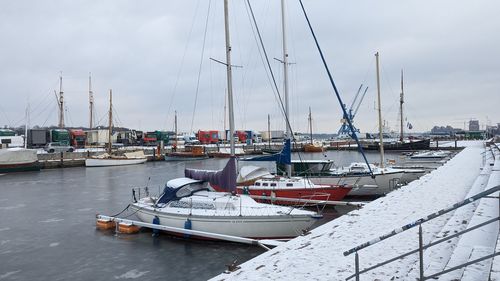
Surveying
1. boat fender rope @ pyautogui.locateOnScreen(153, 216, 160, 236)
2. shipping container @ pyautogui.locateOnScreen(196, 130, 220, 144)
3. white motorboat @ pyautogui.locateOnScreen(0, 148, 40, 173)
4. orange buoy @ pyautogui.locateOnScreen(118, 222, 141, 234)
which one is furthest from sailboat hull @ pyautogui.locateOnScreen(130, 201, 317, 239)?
shipping container @ pyautogui.locateOnScreen(196, 130, 220, 144)

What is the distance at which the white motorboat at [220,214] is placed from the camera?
14461 millimetres

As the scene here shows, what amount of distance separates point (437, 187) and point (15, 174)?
54.4 metres

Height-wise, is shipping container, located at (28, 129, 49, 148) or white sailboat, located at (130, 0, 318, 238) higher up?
shipping container, located at (28, 129, 49, 148)

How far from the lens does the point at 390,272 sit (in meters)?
6.27

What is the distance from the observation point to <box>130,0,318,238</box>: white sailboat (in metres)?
14.5

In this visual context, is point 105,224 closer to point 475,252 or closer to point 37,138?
point 475,252

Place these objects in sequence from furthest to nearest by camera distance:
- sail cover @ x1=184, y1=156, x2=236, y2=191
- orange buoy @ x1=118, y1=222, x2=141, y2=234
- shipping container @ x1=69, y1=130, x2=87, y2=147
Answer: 1. shipping container @ x1=69, y1=130, x2=87, y2=147
2. orange buoy @ x1=118, y1=222, x2=141, y2=234
3. sail cover @ x1=184, y1=156, x2=236, y2=191

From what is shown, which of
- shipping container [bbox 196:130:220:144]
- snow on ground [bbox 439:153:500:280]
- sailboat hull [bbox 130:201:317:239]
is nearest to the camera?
snow on ground [bbox 439:153:500:280]

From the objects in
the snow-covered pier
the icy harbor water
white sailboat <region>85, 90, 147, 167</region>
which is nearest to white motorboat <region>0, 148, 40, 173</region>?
white sailboat <region>85, 90, 147, 167</region>

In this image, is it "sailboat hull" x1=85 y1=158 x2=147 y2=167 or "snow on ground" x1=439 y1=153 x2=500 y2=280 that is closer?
"snow on ground" x1=439 y1=153 x2=500 y2=280

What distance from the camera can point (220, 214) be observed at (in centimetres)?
1510

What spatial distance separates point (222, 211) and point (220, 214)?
0.78ft

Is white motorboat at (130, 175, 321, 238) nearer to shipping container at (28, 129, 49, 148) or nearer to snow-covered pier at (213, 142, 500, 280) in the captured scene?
snow-covered pier at (213, 142, 500, 280)

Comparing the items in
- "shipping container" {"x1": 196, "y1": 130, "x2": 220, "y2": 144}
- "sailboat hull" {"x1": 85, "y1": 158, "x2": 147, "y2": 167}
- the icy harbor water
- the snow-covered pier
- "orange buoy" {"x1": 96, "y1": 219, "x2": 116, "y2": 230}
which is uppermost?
"shipping container" {"x1": 196, "y1": 130, "x2": 220, "y2": 144}
